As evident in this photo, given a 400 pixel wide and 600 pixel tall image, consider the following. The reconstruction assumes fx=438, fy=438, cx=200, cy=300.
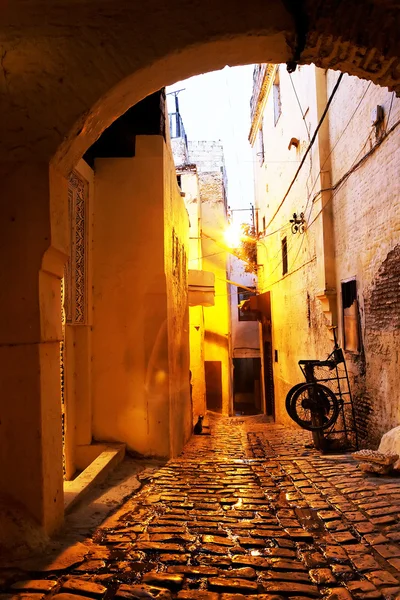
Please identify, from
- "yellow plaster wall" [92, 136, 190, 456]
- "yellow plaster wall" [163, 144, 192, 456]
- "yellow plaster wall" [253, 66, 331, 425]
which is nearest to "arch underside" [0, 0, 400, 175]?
"yellow plaster wall" [92, 136, 190, 456]

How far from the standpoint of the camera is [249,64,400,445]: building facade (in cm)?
612

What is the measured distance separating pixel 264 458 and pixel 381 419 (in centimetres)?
182

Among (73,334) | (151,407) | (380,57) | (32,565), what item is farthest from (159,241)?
(32,565)

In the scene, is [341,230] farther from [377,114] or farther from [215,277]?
[215,277]

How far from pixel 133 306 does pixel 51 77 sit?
3.66 metres

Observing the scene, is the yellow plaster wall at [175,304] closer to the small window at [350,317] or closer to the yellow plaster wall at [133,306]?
the yellow plaster wall at [133,306]

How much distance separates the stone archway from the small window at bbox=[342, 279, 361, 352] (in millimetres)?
4855

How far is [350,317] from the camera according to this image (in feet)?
25.4

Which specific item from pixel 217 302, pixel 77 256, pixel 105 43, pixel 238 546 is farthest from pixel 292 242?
pixel 238 546

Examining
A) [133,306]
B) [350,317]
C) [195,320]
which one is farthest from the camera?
[195,320]

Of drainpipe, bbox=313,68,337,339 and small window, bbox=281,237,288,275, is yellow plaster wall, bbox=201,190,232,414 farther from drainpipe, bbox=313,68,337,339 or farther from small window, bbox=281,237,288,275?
drainpipe, bbox=313,68,337,339

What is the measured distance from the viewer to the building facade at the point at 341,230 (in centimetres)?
612

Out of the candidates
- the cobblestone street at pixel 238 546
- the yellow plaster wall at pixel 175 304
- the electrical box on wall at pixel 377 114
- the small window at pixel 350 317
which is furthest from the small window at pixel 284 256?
the cobblestone street at pixel 238 546

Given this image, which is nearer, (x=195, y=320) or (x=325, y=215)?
(x=325, y=215)
